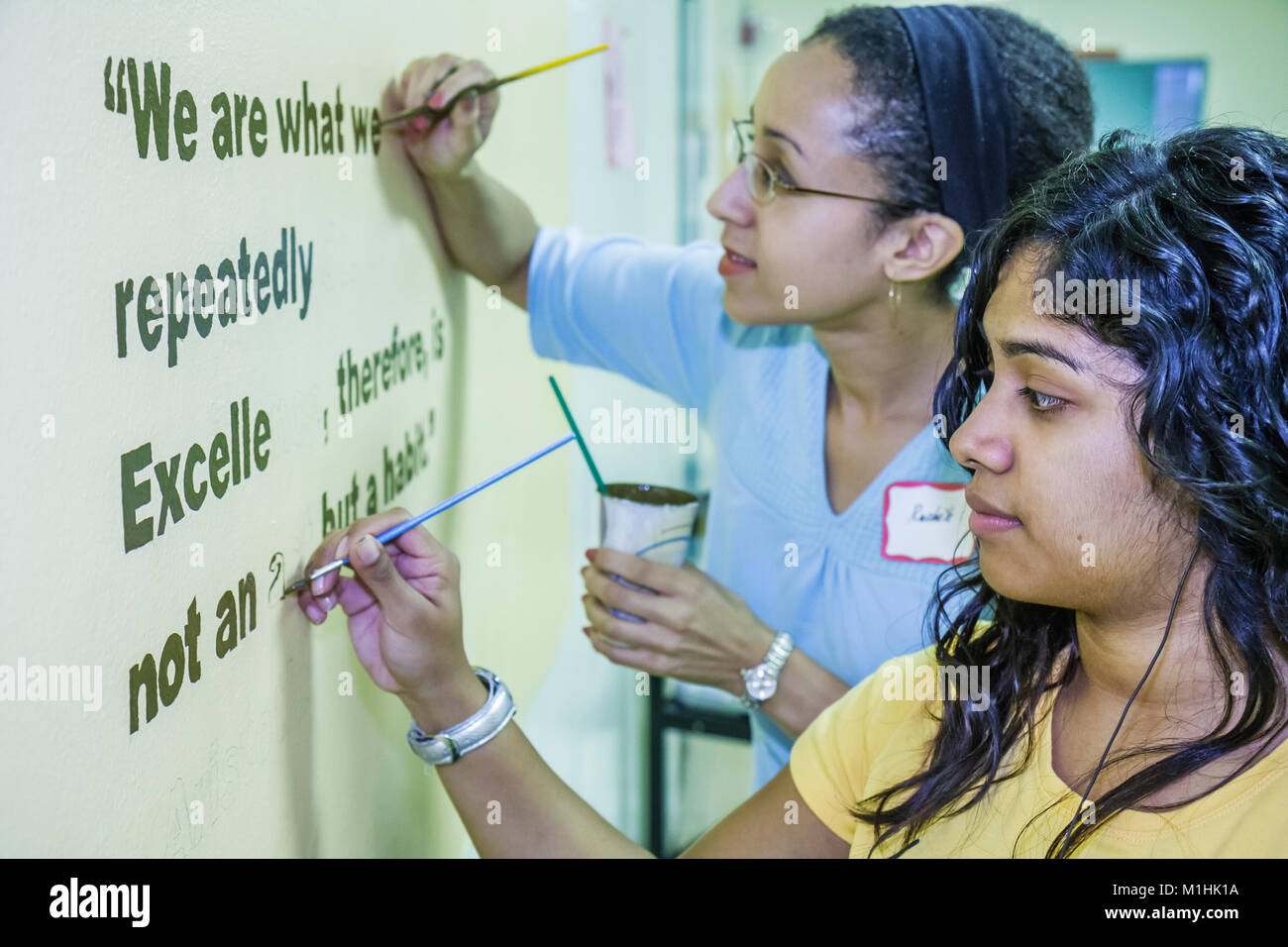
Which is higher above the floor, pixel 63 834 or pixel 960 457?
pixel 960 457

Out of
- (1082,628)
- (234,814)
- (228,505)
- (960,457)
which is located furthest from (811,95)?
(234,814)

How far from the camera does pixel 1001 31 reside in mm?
1170

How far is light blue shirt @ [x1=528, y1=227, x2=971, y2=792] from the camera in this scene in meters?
1.20

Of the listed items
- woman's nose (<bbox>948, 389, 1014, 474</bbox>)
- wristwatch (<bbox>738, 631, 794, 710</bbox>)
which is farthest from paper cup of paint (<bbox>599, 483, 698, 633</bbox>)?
woman's nose (<bbox>948, 389, 1014, 474</bbox>)

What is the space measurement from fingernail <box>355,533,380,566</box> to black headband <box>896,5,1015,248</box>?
677mm

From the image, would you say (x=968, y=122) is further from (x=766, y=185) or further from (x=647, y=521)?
(x=647, y=521)

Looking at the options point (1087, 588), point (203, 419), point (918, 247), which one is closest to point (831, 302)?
point (918, 247)

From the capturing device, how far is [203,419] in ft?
2.32

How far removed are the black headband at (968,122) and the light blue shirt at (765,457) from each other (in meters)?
0.25

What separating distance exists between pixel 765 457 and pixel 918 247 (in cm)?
29

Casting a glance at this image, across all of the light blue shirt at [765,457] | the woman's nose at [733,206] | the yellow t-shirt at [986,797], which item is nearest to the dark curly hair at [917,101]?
the woman's nose at [733,206]

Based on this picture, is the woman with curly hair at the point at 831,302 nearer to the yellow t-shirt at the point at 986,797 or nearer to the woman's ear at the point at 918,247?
the woman's ear at the point at 918,247
